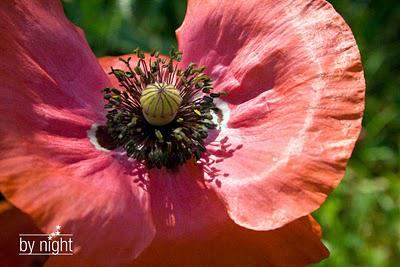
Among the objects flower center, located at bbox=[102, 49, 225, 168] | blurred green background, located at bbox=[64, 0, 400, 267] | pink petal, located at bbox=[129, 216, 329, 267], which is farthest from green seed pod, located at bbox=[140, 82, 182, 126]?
blurred green background, located at bbox=[64, 0, 400, 267]

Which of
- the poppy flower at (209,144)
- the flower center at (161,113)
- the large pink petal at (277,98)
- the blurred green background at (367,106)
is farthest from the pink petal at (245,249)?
the blurred green background at (367,106)

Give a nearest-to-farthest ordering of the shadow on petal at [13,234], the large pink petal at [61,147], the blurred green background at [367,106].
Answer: the large pink petal at [61,147] → the shadow on petal at [13,234] → the blurred green background at [367,106]

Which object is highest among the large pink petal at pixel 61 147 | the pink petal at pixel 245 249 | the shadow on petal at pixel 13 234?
the large pink petal at pixel 61 147

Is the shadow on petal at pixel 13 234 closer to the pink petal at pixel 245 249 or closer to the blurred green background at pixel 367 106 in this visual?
the pink petal at pixel 245 249

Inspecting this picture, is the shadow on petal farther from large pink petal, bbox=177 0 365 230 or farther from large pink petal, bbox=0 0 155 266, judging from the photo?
large pink petal, bbox=177 0 365 230

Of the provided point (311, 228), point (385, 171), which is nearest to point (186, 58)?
point (311, 228)

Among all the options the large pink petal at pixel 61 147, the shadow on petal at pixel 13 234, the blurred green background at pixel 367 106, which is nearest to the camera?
the large pink petal at pixel 61 147

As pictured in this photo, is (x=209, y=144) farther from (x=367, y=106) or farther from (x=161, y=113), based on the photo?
(x=367, y=106)

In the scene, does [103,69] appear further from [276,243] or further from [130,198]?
[276,243]

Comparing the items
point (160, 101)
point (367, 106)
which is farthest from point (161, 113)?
point (367, 106)
